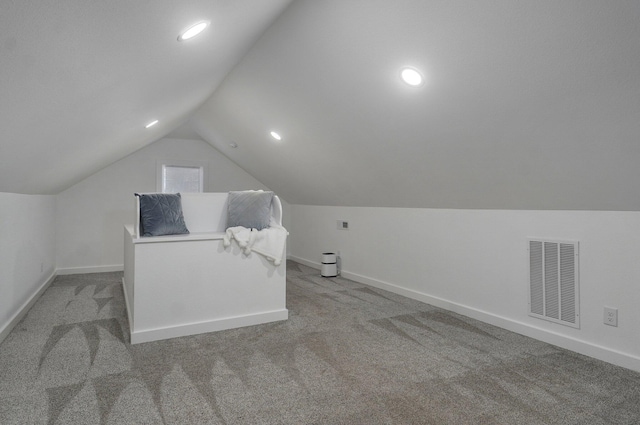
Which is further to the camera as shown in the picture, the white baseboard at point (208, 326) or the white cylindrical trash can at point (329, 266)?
the white cylindrical trash can at point (329, 266)

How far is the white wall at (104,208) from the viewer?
571cm

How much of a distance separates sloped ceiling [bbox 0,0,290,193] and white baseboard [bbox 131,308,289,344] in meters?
1.46

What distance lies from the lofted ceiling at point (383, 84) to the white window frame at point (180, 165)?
2.52 meters

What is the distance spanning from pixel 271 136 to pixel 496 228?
9.22 feet

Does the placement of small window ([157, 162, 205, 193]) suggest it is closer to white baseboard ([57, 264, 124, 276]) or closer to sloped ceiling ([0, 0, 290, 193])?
white baseboard ([57, 264, 124, 276])

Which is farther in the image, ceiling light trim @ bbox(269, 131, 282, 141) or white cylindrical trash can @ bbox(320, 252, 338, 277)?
white cylindrical trash can @ bbox(320, 252, 338, 277)

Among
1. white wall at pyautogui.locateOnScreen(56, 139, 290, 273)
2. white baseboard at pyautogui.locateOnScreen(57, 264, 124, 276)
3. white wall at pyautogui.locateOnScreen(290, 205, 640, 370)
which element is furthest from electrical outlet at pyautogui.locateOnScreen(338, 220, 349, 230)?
white baseboard at pyautogui.locateOnScreen(57, 264, 124, 276)

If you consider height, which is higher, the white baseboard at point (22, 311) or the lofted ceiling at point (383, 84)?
the lofted ceiling at point (383, 84)

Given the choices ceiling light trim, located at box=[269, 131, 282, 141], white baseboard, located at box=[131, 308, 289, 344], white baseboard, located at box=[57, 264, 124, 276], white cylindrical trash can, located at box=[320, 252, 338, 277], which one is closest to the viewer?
white baseboard, located at box=[131, 308, 289, 344]

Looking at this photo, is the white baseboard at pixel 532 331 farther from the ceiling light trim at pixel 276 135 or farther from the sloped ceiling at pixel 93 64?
the sloped ceiling at pixel 93 64

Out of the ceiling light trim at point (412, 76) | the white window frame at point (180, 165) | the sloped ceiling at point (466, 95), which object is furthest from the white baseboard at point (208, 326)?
the white window frame at point (180, 165)

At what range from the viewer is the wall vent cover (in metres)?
2.74

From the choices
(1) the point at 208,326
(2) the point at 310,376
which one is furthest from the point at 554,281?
(1) the point at 208,326

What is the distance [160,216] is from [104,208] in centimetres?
338
